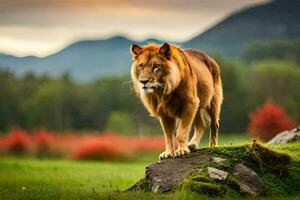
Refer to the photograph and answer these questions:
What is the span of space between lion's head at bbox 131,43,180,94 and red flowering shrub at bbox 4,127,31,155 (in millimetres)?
31049

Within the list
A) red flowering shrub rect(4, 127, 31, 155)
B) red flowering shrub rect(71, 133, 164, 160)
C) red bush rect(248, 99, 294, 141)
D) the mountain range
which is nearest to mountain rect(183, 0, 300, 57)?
the mountain range

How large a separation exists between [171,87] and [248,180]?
2244 mm

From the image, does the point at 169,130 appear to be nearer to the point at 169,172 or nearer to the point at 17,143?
the point at 169,172

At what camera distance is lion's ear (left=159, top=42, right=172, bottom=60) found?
1364 cm

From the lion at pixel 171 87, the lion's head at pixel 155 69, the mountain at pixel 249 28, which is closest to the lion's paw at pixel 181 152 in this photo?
the lion at pixel 171 87

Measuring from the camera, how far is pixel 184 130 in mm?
14055

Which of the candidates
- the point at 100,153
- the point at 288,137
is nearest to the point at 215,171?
the point at 288,137

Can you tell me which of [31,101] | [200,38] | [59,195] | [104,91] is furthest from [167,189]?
[200,38]

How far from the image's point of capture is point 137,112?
6562cm

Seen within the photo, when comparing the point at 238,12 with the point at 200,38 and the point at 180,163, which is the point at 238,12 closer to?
the point at 200,38

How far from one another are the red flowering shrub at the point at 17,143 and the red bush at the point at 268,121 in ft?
74.9

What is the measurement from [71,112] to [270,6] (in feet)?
241

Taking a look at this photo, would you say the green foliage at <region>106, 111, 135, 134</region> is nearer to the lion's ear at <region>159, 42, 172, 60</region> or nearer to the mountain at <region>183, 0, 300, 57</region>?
the mountain at <region>183, 0, 300, 57</region>

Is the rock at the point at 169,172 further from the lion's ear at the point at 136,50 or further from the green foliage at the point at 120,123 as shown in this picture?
the green foliage at the point at 120,123
